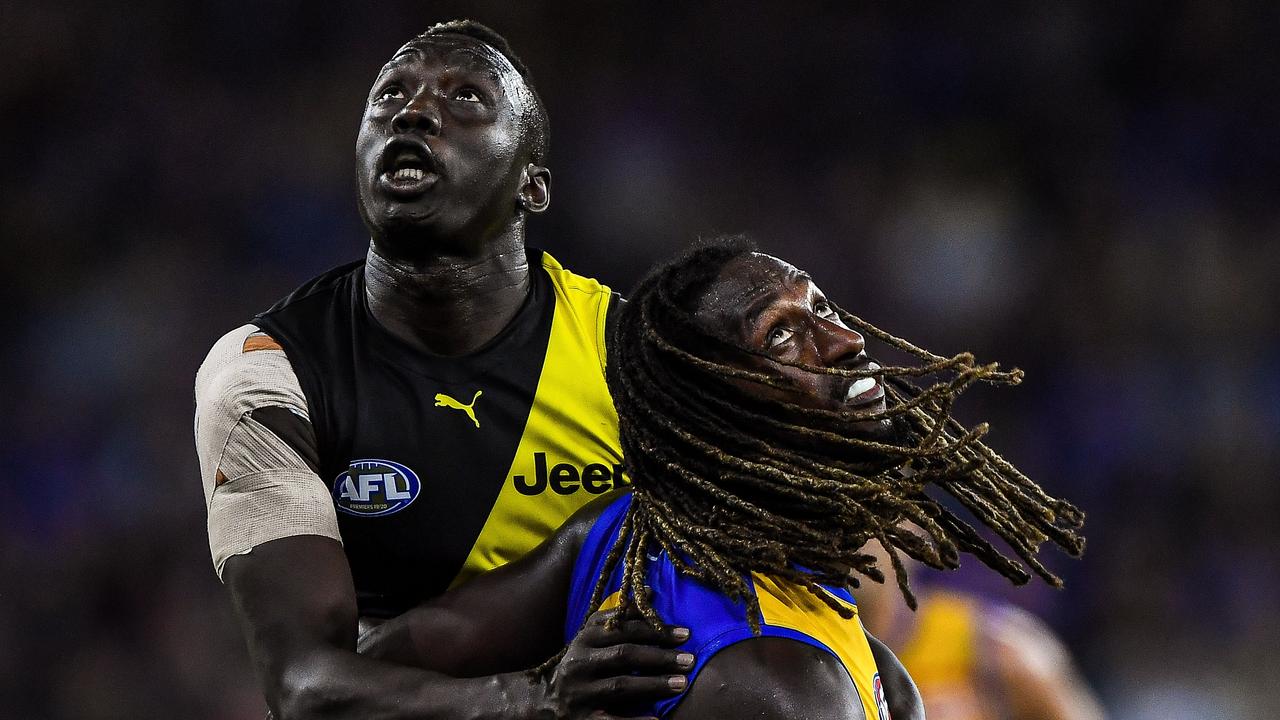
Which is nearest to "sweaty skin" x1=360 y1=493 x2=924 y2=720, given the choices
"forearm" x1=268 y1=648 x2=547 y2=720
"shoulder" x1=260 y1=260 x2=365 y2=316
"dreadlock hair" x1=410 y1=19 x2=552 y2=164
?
"forearm" x1=268 y1=648 x2=547 y2=720

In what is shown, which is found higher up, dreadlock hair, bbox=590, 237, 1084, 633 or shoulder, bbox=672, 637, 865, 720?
dreadlock hair, bbox=590, 237, 1084, 633

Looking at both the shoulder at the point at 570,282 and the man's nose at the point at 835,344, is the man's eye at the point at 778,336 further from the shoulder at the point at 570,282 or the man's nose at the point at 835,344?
the shoulder at the point at 570,282

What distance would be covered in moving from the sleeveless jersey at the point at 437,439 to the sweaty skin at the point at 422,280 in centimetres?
9

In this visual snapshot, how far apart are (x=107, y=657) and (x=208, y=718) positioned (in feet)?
1.90

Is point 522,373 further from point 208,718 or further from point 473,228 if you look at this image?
point 208,718

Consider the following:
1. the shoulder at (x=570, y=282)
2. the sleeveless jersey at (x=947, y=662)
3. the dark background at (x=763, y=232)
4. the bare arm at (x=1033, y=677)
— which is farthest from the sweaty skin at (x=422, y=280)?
the dark background at (x=763, y=232)

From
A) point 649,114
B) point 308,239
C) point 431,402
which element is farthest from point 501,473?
point 649,114

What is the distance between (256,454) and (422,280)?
567 mm

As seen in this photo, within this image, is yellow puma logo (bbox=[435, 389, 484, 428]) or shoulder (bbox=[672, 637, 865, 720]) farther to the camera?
yellow puma logo (bbox=[435, 389, 484, 428])

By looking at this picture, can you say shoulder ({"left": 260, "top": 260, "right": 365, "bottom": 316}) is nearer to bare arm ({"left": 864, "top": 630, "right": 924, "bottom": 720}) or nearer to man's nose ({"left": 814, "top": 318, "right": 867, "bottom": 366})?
man's nose ({"left": 814, "top": 318, "right": 867, "bottom": 366})

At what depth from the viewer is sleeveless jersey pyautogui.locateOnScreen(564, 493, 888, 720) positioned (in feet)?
7.16

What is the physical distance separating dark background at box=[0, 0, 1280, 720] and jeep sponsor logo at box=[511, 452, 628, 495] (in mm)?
3709

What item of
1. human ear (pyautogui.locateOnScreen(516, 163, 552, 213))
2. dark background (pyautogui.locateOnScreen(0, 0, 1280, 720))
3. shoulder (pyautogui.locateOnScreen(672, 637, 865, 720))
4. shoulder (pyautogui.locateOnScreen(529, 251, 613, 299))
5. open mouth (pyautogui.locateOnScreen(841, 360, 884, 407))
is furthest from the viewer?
dark background (pyautogui.locateOnScreen(0, 0, 1280, 720))

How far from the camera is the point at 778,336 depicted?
8.04 feet
